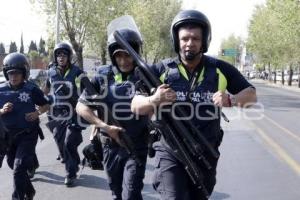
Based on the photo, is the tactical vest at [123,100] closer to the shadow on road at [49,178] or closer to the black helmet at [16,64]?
the black helmet at [16,64]

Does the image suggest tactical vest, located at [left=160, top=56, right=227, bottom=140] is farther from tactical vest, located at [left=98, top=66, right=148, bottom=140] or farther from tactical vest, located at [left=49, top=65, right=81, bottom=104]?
tactical vest, located at [left=49, top=65, right=81, bottom=104]

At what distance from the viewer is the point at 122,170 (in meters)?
4.36

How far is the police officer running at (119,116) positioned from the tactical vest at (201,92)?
888 mm

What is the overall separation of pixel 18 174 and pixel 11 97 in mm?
828

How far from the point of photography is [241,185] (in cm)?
643

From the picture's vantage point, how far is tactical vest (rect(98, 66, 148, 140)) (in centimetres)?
439

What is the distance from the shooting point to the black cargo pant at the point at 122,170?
164 inches

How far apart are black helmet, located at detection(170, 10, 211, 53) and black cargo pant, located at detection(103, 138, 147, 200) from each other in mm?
1178

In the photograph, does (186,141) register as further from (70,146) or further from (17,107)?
(70,146)

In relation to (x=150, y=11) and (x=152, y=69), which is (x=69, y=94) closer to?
(x=152, y=69)

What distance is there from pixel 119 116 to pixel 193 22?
133cm

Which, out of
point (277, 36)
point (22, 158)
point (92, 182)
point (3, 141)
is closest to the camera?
point (3, 141)

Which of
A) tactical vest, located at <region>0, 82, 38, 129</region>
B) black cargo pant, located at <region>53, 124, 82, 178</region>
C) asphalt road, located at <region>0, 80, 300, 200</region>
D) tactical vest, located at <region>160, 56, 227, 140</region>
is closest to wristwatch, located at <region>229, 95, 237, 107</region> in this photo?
tactical vest, located at <region>160, 56, 227, 140</region>

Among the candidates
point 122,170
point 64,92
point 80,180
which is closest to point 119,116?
point 122,170
